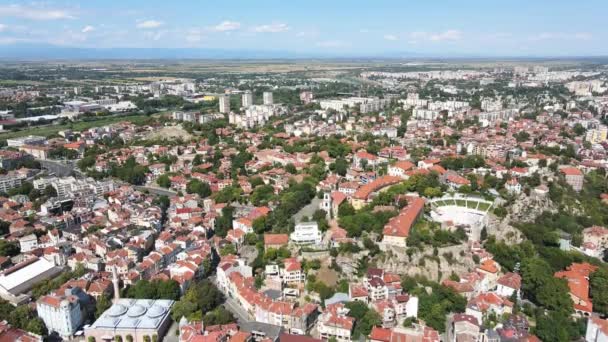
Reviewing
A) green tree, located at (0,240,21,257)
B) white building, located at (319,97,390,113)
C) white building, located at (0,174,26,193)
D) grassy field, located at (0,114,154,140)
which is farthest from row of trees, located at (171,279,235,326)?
white building, located at (319,97,390,113)

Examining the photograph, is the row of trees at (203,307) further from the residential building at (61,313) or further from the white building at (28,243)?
the white building at (28,243)

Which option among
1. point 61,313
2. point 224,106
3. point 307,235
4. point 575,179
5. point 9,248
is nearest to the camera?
point 61,313

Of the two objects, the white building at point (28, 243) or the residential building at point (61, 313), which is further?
the white building at point (28, 243)

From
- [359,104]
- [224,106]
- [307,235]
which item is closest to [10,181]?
[307,235]

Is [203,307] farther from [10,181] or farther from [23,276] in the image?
[10,181]

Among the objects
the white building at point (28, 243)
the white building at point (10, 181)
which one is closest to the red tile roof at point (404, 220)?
the white building at point (28, 243)
